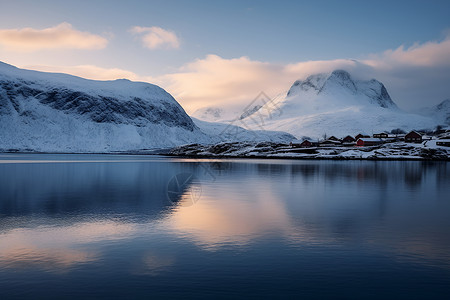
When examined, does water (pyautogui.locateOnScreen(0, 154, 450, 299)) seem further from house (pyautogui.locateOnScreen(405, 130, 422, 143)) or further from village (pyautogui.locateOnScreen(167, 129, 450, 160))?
house (pyautogui.locateOnScreen(405, 130, 422, 143))

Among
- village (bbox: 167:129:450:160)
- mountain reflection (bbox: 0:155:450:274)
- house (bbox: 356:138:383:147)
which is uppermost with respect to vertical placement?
house (bbox: 356:138:383:147)

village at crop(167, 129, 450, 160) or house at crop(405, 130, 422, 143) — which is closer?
village at crop(167, 129, 450, 160)

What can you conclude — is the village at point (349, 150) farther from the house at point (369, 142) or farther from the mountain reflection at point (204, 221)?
the mountain reflection at point (204, 221)

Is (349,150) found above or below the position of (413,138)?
below

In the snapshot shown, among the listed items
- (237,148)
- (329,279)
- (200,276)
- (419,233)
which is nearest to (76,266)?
(200,276)

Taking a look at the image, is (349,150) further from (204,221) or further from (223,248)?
(223,248)

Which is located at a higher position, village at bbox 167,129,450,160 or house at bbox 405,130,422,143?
house at bbox 405,130,422,143

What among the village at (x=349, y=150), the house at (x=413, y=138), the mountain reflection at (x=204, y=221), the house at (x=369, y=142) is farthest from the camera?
the house at (x=369, y=142)

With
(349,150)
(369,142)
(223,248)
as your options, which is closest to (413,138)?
(369,142)

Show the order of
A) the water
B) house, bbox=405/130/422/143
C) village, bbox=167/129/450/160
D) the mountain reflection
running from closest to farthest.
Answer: the water
the mountain reflection
village, bbox=167/129/450/160
house, bbox=405/130/422/143

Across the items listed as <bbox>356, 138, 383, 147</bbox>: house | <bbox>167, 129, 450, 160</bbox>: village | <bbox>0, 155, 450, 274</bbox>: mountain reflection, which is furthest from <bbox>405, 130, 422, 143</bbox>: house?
<bbox>0, 155, 450, 274</bbox>: mountain reflection

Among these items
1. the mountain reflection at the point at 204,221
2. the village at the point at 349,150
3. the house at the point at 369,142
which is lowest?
the mountain reflection at the point at 204,221

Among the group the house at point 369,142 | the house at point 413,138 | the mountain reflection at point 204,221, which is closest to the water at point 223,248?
the mountain reflection at point 204,221

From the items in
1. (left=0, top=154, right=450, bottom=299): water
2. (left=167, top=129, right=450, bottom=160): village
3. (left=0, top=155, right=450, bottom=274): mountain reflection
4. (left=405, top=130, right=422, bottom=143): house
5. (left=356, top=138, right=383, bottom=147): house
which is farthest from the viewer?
(left=356, top=138, right=383, bottom=147): house
